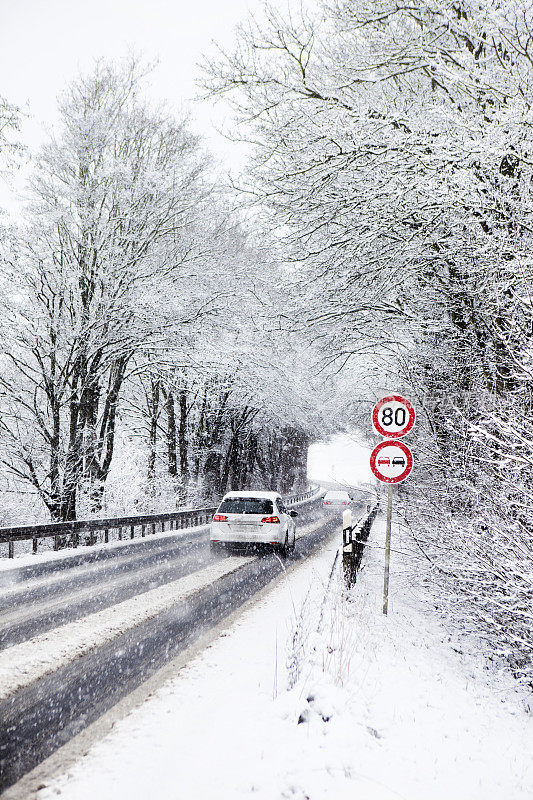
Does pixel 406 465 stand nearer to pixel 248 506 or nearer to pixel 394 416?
pixel 394 416

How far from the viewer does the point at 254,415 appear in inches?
1463

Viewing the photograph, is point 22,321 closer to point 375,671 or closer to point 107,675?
point 107,675

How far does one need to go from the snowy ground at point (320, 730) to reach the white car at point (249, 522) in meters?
6.93

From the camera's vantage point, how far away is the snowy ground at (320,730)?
3500 mm

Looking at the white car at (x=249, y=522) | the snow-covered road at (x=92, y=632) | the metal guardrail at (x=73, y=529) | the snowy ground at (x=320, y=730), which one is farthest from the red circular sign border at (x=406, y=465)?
the metal guardrail at (x=73, y=529)

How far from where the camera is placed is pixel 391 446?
746 centimetres

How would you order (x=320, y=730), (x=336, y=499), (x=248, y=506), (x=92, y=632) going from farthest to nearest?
1. (x=336, y=499)
2. (x=248, y=506)
3. (x=92, y=632)
4. (x=320, y=730)

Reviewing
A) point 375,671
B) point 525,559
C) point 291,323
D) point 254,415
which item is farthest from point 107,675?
point 254,415

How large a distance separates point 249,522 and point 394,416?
733 centimetres

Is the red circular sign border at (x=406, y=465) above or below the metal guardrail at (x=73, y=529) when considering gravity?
above

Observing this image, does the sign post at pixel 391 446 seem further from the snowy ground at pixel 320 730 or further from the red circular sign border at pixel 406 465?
the snowy ground at pixel 320 730

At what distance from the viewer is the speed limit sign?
7463 millimetres

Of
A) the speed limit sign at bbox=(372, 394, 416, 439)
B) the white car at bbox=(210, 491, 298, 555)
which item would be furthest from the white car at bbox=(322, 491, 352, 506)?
the speed limit sign at bbox=(372, 394, 416, 439)

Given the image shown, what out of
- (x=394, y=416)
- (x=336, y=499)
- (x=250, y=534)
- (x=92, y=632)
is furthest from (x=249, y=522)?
A: (x=336, y=499)
